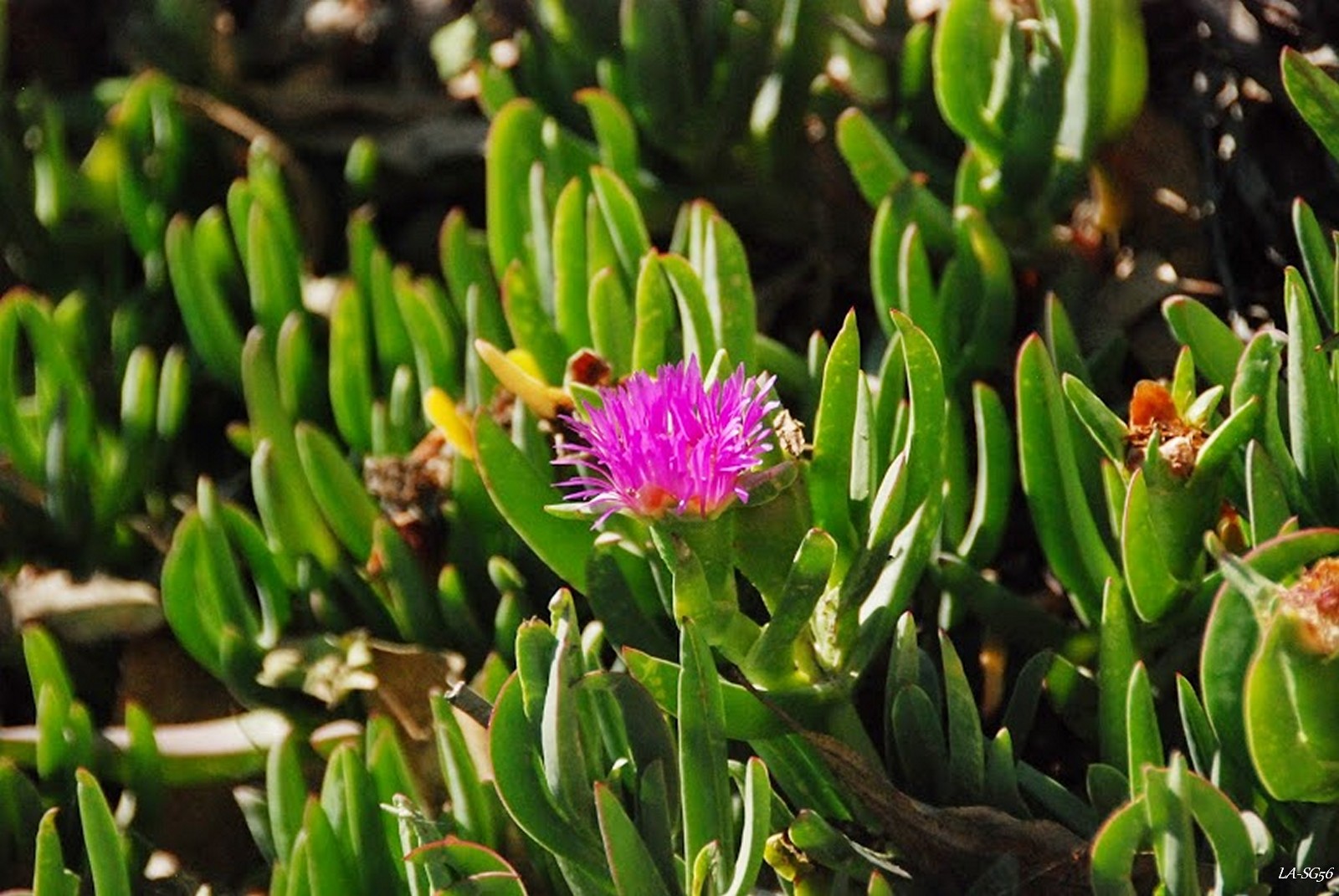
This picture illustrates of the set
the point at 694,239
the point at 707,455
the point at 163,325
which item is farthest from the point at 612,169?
the point at 707,455

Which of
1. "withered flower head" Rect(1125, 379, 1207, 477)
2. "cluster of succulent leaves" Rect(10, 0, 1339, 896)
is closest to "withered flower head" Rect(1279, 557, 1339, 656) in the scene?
"cluster of succulent leaves" Rect(10, 0, 1339, 896)

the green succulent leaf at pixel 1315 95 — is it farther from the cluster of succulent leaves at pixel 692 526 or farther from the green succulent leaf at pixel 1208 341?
the green succulent leaf at pixel 1208 341

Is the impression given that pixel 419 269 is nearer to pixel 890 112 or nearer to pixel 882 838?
pixel 890 112

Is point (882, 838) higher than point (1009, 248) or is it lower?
lower

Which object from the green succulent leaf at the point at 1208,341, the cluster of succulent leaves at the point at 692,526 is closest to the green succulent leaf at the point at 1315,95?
the cluster of succulent leaves at the point at 692,526

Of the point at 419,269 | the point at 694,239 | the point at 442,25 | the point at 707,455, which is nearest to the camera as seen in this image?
the point at 707,455

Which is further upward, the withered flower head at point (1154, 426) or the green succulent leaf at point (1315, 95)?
the green succulent leaf at point (1315, 95)

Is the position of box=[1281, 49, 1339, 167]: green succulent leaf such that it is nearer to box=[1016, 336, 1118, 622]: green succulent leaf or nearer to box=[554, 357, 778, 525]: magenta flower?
box=[1016, 336, 1118, 622]: green succulent leaf
